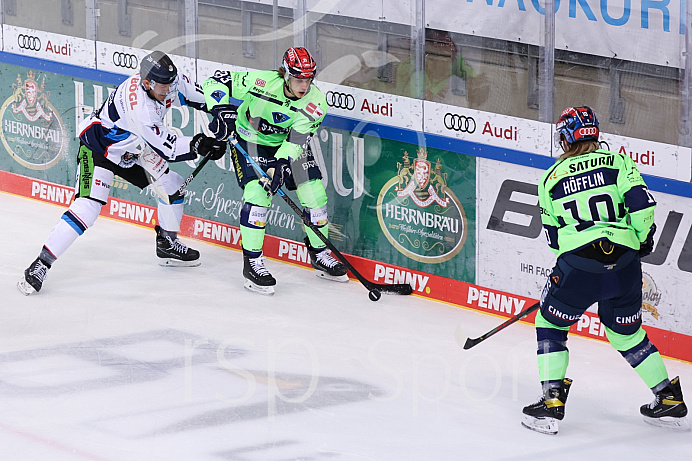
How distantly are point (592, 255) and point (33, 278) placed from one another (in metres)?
3.52

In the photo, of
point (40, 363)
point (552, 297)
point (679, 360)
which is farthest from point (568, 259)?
point (40, 363)

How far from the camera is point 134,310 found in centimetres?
686

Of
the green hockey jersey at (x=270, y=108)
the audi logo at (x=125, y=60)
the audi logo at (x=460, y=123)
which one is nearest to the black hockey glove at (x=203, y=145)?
the green hockey jersey at (x=270, y=108)

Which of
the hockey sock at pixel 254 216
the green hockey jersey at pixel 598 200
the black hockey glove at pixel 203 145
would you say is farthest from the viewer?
the hockey sock at pixel 254 216

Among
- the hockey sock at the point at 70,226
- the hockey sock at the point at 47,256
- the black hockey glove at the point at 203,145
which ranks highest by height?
the black hockey glove at the point at 203,145

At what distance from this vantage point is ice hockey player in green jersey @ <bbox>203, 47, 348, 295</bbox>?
717 cm

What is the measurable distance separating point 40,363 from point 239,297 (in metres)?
1.54

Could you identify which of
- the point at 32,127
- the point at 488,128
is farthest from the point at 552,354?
the point at 32,127

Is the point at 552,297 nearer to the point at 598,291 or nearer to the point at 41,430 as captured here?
the point at 598,291

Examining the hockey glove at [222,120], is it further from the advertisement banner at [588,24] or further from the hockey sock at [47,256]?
the advertisement banner at [588,24]

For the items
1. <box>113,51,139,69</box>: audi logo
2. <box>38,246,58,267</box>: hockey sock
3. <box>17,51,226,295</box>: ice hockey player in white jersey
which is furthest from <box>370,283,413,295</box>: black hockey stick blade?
<box>113,51,139,69</box>: audi logo

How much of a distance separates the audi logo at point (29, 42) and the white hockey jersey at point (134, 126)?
229cm

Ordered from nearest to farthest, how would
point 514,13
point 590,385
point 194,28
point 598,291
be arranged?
point 598,291
point 590,385
point 514,13
point 194,28

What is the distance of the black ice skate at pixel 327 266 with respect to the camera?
24.7 ft
